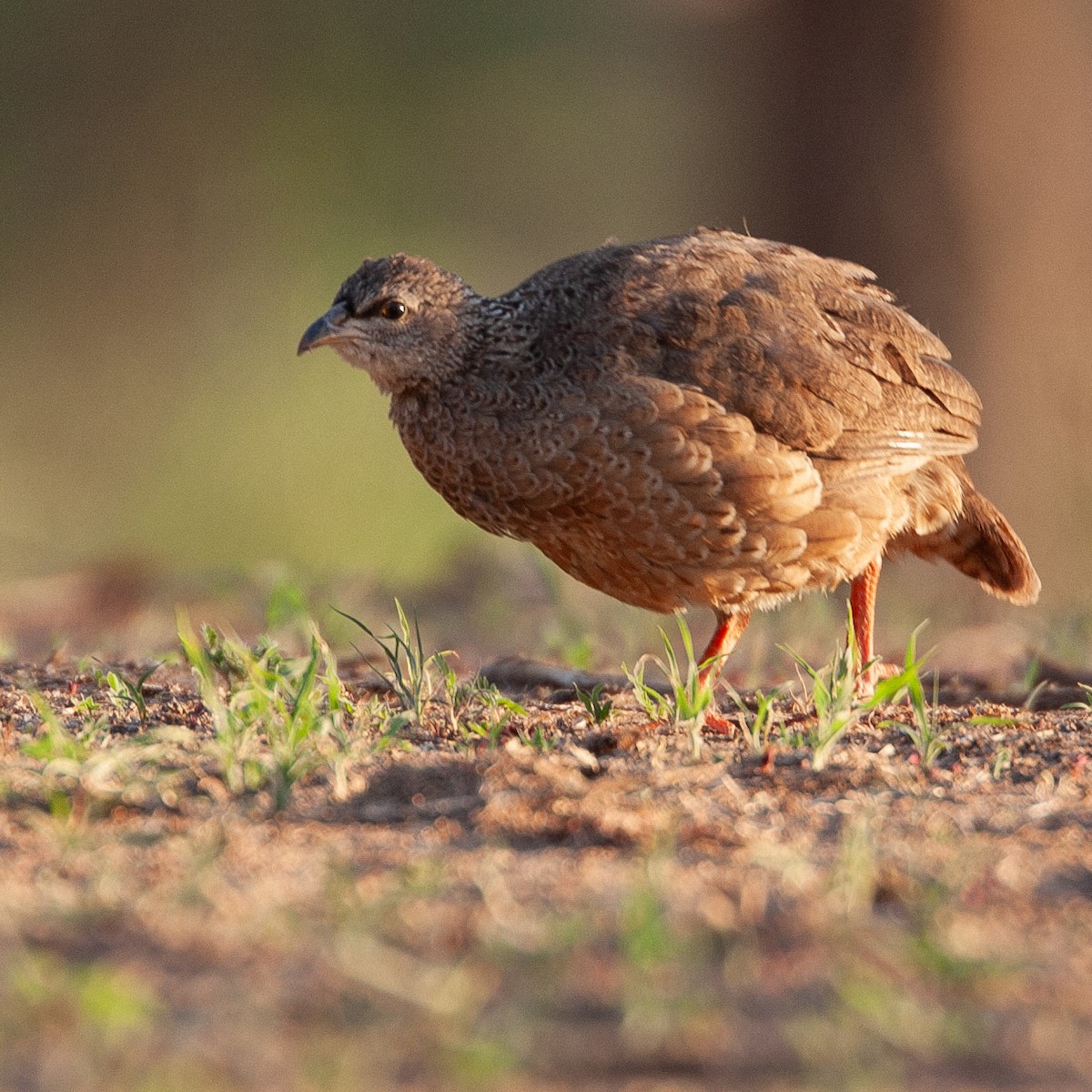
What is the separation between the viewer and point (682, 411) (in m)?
5.28

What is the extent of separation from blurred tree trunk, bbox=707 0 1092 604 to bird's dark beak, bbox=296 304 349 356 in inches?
152

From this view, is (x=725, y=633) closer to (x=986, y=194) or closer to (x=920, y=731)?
(x=920, y=731)

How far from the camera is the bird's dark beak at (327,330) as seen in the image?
5766 millimetres

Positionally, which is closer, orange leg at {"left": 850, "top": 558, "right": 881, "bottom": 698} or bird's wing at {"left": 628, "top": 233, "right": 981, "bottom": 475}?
bird's wing at {"left": 628, "top": 233, "right": 981, "bottom": 475}

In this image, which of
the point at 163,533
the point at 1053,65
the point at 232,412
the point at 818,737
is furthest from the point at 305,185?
the point at 818,737

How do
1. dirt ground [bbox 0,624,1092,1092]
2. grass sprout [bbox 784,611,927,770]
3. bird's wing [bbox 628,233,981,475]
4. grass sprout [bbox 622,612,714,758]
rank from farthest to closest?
bird's wing [bbox 628,233,981,475] < grass sprout [bbox 622,612,714,758] < grass sprout [bbox 784,611,927,770] < dirt ground [bbox 0,624,1092,1092]

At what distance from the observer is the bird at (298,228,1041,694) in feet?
17.4

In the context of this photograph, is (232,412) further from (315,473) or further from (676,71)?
(676,71)

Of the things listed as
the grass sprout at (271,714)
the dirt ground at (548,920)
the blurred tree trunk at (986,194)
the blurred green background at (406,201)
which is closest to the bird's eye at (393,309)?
the grass sprout at (271,714)

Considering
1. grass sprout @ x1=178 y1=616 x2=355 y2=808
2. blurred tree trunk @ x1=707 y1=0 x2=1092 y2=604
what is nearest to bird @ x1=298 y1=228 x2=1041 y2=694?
grass sprout @ x1=178 y1=616 x2=355 y2=808

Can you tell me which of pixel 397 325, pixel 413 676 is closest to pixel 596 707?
pixel 413 676

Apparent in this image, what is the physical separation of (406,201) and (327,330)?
1482cm

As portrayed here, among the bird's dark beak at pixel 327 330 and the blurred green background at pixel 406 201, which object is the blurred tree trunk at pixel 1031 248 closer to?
the blurred green background at pixel 406 201

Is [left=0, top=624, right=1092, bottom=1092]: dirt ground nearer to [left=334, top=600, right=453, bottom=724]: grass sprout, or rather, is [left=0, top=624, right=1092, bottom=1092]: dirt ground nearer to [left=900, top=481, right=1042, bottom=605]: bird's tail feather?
[left=334, top=600, right=453, bottom=724]: grass sprout
